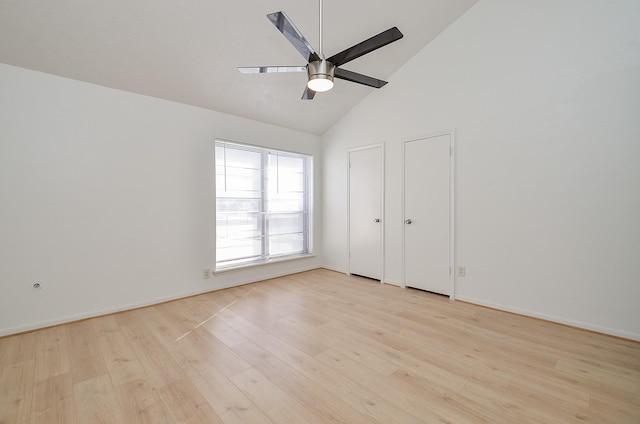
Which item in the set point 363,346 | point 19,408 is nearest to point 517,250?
point 363,346

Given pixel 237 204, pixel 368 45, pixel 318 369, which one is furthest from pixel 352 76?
pixel 237 204

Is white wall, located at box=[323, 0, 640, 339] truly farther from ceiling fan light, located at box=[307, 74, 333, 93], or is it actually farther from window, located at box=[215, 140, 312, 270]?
window, located at box=[215, 140, 312, 270]

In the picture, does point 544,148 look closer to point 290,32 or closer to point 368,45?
point 368,45

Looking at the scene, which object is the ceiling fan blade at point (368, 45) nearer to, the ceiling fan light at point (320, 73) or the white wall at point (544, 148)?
the ceiling fan light at point (320, 73)

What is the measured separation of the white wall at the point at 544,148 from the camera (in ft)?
8.16

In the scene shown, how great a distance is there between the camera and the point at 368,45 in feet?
6.79

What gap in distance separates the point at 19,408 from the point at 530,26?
205 inches

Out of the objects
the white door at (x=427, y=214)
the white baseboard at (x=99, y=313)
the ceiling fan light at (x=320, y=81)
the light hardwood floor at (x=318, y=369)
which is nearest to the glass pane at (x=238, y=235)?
the white baseboard at (x=99, y=313)

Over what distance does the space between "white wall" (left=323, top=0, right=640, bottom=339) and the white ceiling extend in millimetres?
691

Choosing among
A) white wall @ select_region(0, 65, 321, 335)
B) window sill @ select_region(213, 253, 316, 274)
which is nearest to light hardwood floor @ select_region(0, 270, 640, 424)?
white wall @ select_region(0, 65, 321, 335)

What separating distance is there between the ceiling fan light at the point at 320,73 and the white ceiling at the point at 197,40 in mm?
1059

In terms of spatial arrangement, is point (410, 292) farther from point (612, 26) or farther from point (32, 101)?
point (32, 101)

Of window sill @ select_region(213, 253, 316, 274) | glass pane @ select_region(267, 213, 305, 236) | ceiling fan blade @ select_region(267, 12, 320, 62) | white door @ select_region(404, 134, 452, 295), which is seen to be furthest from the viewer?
glass pane @ select_region(267, 213, 305, 236)

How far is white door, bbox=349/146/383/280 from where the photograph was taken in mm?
4328
